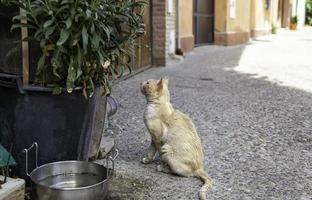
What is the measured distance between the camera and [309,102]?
649 cm

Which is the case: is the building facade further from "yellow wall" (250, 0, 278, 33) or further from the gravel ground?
the gravel ground

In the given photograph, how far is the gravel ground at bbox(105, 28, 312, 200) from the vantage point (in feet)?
10.9

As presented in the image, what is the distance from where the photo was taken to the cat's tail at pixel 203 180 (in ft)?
10.2

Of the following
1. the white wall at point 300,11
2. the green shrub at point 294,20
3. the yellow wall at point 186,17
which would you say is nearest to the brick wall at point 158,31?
the yellow wall at point 186,17

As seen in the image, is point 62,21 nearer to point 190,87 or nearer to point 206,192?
point 206,192

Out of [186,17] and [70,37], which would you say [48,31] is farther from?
[186,17]

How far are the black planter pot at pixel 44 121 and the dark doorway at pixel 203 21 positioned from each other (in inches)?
475

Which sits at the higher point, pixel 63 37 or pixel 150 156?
pixel 63 37

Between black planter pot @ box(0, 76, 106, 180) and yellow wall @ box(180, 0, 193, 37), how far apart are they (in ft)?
30.4

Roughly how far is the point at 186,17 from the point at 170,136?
9.35 m

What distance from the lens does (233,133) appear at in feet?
15.8

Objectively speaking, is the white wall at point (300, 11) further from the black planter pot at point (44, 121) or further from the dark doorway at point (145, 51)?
the black planter pot at point (44, 121)

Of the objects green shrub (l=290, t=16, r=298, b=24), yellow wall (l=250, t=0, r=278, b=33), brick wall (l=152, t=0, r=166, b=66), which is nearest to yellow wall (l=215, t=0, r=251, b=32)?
yellow wall (l=250, t=0, r=278, b=33)

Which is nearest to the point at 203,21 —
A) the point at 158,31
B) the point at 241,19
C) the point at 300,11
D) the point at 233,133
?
the point at 241,19
